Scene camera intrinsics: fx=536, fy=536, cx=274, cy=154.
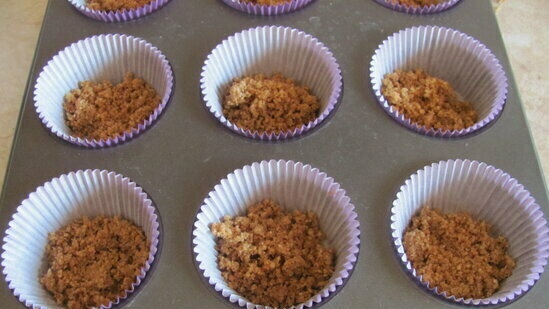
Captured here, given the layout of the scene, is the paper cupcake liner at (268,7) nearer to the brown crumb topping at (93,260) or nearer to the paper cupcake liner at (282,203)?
the paper cupcake liner at (282,203)

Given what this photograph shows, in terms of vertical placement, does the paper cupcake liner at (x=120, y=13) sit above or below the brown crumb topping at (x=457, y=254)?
above

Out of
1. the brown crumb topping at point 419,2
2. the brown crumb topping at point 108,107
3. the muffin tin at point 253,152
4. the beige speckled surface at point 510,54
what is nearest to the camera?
the muffin tin at point 253,152

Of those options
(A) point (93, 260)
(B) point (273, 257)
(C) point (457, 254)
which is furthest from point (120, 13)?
(C) point (457, 254)

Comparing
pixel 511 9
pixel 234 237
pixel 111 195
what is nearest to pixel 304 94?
pixel 234 237

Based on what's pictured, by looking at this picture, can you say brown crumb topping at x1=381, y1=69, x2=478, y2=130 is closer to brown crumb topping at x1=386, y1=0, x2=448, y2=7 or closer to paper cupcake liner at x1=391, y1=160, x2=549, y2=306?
paper cupcake liner at x1=391, y1=160, x2=549, y2=306

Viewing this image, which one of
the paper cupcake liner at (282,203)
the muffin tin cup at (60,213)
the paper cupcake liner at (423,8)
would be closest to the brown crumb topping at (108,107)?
the muffin tin cup at (60,213)

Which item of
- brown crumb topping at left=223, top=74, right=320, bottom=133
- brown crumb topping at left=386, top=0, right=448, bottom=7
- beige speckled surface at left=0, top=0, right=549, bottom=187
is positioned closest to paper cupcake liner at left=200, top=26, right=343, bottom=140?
brown crumb topping at left=223, top=74, right=320, bottom=133

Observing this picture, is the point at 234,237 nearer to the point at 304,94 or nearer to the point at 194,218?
the point at 194,218
